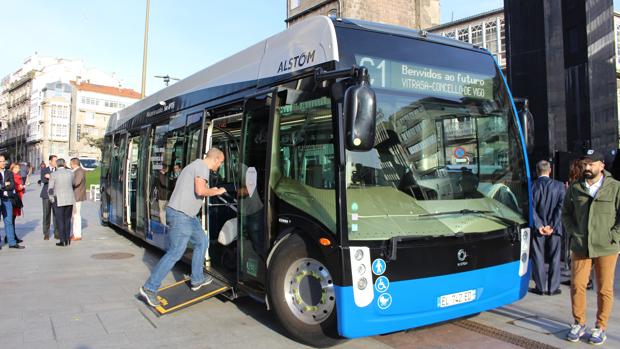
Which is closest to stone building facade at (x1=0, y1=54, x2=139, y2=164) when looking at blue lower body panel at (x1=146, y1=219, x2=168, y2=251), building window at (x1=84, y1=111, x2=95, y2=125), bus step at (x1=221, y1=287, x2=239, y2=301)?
building window at (x1=84, y1=111, x2=95, y2=125)

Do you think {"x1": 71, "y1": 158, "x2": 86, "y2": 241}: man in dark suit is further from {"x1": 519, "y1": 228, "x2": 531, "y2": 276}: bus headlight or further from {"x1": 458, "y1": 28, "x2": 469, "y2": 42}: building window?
{"x1": 458, "y1": 28, "x2": 469, "y2": 42}: building window

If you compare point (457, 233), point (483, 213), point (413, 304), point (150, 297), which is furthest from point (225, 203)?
point (483, 213)

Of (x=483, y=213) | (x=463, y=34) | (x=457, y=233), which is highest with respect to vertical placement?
(x=463, y=34)

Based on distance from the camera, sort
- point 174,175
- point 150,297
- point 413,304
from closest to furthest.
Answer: point 413,304, point 150,297, point 174,175

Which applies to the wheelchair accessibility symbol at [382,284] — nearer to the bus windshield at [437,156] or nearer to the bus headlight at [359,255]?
the bus headlight at [359,255]

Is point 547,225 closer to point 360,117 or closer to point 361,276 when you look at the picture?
point 361,276

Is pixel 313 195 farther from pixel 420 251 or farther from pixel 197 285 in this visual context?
pixel 197 285

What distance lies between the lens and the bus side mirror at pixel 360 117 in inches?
147

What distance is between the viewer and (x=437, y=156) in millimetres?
4688

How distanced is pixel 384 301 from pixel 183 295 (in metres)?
2.78

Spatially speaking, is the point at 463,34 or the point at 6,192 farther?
the point at 463,34

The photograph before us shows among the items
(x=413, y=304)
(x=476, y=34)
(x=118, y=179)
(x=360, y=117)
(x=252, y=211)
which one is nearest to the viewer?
(x=360, y=117)

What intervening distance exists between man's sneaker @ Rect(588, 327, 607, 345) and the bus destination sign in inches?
100

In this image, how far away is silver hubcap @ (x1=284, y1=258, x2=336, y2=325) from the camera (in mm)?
4312
